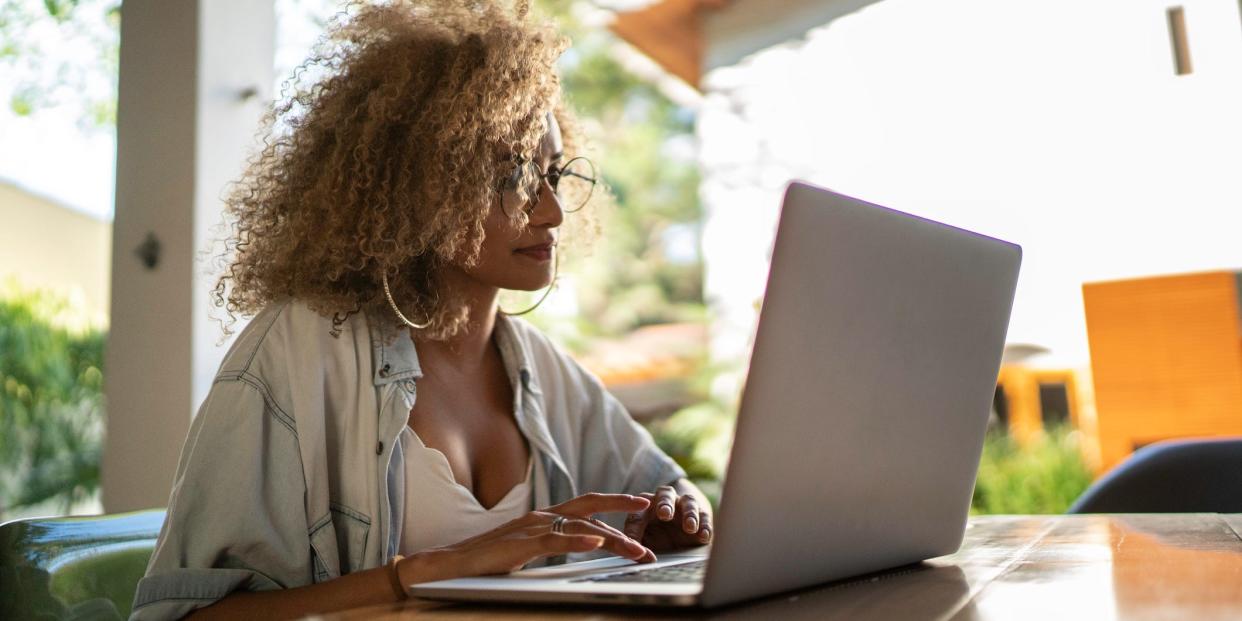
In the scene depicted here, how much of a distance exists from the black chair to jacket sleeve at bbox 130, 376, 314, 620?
1.44m

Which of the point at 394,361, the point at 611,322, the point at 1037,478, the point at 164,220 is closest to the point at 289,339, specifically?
the point at 394,361

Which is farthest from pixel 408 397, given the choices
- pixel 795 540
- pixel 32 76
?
pixel 32 76

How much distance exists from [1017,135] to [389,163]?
3878mm

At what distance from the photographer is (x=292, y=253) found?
4.58 ft

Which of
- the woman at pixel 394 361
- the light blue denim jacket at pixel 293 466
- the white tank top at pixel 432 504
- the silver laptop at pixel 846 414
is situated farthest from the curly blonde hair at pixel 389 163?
the silver laptop at pixel 846 414

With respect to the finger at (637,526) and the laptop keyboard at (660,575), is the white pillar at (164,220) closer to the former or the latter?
the finger at (637,526)

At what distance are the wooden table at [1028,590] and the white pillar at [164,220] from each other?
1.76 metres

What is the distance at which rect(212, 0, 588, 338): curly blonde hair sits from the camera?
1415mm

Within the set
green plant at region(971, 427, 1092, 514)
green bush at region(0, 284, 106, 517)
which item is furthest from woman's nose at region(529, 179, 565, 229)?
green plant at region(971, 427, 1092, 514)

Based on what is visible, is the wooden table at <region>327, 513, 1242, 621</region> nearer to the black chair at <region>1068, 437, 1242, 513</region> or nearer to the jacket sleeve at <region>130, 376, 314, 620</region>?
the jacket sleeve at <region>130, 376, 314, 620</region>

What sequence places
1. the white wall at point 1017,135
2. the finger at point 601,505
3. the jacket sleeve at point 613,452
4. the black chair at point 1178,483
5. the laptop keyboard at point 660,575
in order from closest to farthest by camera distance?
the laptop keyboard at point 660,575, the finger at point 601,505, the jacket sleeve at point 613,452, the black chair at point 1178,483, the white wall at point 1017,135

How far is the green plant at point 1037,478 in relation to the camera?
4.54 metres

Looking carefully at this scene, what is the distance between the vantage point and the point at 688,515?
4.01ft

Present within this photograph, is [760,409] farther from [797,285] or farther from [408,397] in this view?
[408,397]
